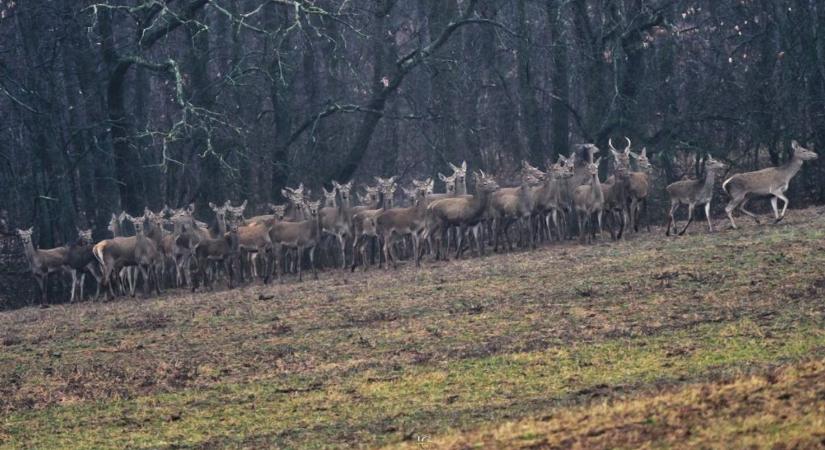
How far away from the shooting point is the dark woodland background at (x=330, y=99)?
97.7ft

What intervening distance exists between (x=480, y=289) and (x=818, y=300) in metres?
5.37

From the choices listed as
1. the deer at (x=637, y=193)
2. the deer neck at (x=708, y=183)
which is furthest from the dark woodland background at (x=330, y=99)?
the deer neck at (x=708, y=183)

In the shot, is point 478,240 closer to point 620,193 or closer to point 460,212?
point 460,212

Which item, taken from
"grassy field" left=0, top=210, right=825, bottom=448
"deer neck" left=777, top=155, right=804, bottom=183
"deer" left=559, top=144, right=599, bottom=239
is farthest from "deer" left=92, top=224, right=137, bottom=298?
"deer neck" left=777, top=155, right=804, bottom=183

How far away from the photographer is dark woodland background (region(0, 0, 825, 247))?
29781mm

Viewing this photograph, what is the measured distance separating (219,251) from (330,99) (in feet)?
29.2

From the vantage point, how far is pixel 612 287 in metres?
18.4

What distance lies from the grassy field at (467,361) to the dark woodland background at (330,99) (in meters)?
8.29

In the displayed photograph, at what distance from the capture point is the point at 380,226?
2627 centimetres

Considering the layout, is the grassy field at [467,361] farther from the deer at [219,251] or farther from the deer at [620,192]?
the deer at [620,192]

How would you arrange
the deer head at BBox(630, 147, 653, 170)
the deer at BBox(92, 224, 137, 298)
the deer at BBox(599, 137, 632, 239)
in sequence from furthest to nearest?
the deer head at BBox(630, 147, 653, 170)
the deer at BBox(599, 137, 632, 239)
the deer at BBox(92, 224, 137, 298)

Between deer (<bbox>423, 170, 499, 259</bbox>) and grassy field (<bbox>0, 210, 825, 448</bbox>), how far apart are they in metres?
4.43

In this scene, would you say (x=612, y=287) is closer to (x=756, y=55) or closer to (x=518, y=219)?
(x=518, y=219)

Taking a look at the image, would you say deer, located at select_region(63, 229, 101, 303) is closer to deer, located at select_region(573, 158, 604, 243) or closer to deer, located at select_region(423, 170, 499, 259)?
deer, located at select_region(423, 170, 499, 259)
